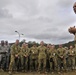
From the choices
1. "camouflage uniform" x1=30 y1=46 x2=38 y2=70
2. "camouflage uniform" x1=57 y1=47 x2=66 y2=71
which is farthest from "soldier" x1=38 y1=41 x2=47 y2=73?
"camouflage uniform" x1=57 y1=47 x2=66 y2=71

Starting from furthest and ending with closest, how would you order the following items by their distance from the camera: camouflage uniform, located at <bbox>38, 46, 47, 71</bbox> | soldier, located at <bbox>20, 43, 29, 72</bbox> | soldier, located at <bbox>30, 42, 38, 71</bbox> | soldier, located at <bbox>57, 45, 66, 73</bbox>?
soldier, located at <bbox>57, 45, 66, 73</bbox> → soldier, located at <bbox>30, 42, 38, 71</bbox> → soldier, located at <bbox>20, 43, 29, 72</bbox> → camouflage uniform, located at <bbox>38, 46, 47, 71</bbox>

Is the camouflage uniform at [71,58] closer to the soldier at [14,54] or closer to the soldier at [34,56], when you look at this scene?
the soldier at [34,56]

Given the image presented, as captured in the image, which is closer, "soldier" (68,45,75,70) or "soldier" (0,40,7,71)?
"soldier" (0,40,7,71)

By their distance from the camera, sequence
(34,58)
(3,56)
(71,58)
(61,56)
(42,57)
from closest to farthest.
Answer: (42,57)
(3,56)
(34,58)
(61,56)
(71,58)

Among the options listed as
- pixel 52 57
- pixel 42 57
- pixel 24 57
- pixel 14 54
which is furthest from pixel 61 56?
pixel 14 54

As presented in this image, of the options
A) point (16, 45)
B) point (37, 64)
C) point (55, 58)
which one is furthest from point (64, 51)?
point (16, 45)

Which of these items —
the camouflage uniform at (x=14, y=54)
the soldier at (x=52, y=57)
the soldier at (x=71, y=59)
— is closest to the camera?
the camouflage uniform at (x=14, y=54)

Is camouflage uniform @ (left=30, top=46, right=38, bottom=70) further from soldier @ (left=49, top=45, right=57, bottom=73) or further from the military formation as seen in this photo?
soldier @ (left=49, top=45, right=57, bottom=73)

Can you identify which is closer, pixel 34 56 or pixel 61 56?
pixel 34 56

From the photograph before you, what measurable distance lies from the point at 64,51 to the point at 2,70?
15.4 feet

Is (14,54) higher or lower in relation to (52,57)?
higher

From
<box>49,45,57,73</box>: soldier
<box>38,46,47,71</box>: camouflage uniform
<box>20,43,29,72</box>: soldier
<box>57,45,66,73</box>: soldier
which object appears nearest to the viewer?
<box>38,46,47,71</box>: camouflage uniform

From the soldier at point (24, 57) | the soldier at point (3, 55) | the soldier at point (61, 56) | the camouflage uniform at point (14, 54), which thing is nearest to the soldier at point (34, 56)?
the soldier at point (24, 57)

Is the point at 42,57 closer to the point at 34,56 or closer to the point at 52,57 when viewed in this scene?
the point at 34,56
